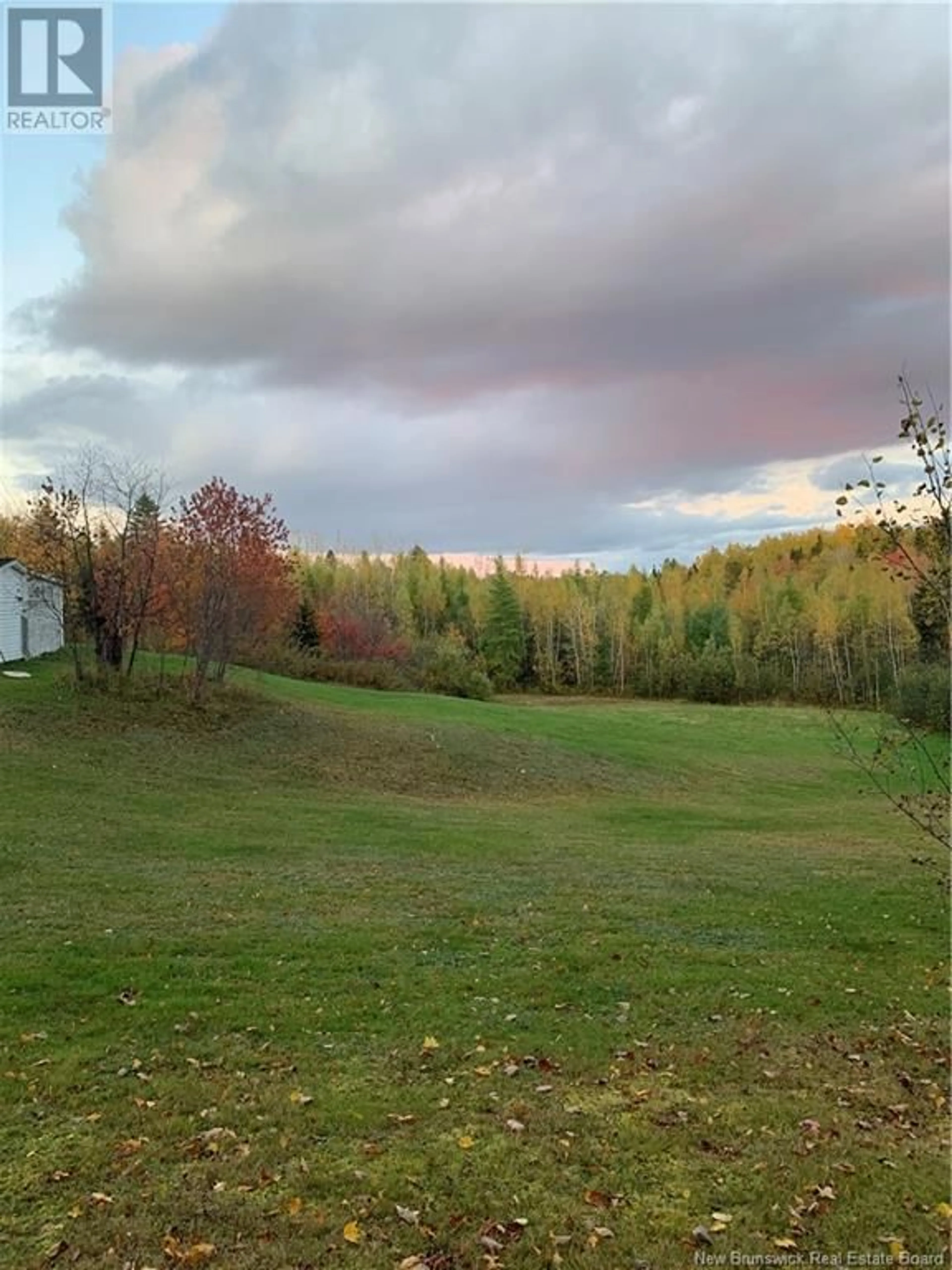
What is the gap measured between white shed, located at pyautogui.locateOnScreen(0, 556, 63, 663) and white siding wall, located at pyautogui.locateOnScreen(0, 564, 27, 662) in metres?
0.02

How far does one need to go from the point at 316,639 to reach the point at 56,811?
129 feet

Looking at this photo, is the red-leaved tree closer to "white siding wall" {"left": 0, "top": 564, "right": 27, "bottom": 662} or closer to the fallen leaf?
"white siding wall" {"left": 0, "top": 564, "right": 27, "bottom": 662}

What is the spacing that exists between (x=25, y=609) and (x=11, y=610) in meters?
0.83

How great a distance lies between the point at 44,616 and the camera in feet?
96.3

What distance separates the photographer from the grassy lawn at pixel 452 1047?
3822 millimetres

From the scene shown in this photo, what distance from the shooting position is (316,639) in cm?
5256

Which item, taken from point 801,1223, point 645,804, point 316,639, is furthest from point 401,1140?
point 316,639

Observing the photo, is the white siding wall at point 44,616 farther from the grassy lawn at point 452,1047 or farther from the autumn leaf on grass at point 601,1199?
Answer: the autumn leaf on grass at point 601,1199

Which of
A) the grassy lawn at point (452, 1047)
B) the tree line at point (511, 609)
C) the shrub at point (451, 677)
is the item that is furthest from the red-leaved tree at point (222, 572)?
the shrub at point (451, 677)

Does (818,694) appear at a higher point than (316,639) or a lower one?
lower

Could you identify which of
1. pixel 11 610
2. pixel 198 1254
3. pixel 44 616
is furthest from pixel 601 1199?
pixel 44 616

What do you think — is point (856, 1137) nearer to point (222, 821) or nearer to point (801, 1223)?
point (801, 1223)

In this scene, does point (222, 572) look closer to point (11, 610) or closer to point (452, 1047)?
point (11, 610)

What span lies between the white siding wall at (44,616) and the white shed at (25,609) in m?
0.02
